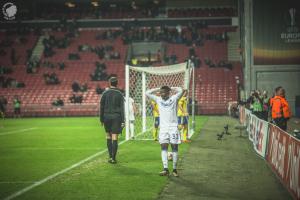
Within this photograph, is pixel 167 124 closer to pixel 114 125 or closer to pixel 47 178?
pixel 114 125

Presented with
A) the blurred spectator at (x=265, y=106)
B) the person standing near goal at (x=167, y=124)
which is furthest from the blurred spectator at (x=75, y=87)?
the person standing near goal at (x=167, y=124)

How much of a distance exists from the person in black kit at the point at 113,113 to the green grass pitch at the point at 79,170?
0.63 m

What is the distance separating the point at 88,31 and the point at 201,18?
12.1 metres

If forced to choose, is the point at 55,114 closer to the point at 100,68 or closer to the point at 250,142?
the point at 100,68

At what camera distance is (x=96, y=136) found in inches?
840

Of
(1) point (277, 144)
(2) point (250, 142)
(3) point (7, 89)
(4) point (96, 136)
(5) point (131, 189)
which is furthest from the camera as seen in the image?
(3) point (7, 89)

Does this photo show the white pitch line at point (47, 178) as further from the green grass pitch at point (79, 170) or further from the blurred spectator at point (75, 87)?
the blurred spectator at point (75, 87)

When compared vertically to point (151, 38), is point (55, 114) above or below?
below

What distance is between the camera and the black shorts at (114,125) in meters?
12.8

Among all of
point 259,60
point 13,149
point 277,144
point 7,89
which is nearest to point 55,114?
point 7,89

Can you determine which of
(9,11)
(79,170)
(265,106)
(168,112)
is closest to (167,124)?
(168,112)

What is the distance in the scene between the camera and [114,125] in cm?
1282

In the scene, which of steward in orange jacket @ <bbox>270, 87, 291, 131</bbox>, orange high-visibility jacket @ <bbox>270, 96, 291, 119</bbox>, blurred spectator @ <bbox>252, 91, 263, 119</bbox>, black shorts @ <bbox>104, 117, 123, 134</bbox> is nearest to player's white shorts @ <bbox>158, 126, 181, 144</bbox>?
black shorts @ <bbox>104, 117, 123, 134</bbox>

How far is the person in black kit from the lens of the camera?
12859mm
